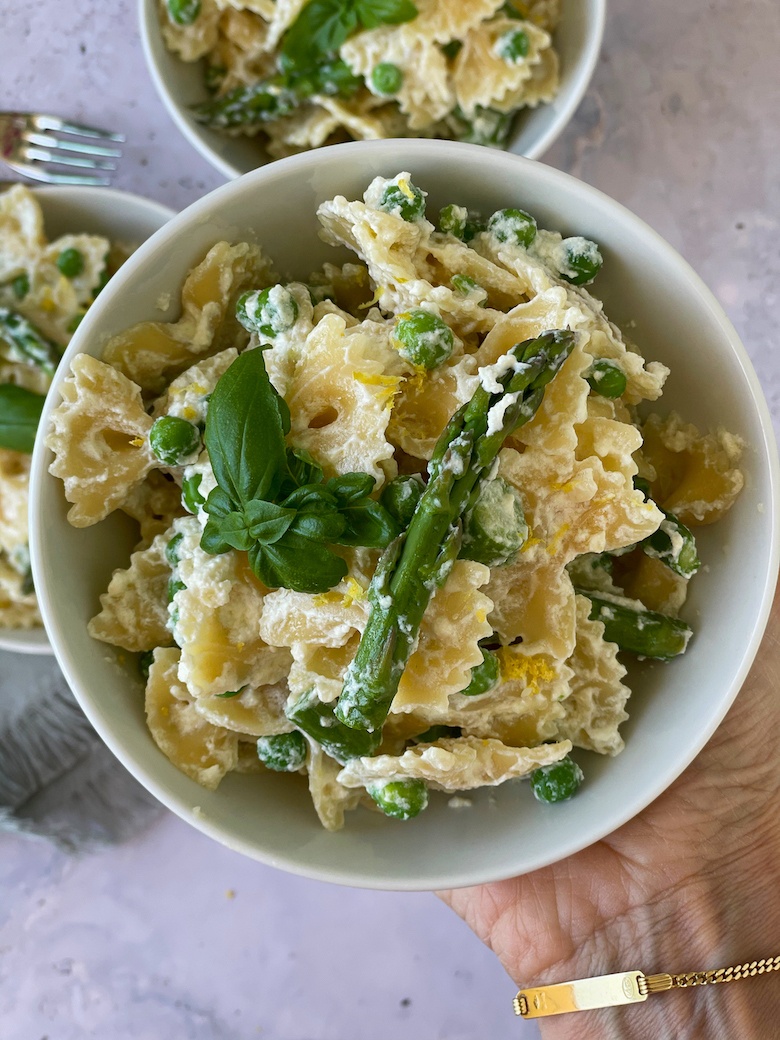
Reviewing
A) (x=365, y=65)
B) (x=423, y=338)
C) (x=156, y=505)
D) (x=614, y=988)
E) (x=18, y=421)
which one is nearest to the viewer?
(x=423, y=338)

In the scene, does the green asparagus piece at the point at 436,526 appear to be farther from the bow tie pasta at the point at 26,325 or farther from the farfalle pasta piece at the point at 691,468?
the bow tie pasta at the point at 26,325

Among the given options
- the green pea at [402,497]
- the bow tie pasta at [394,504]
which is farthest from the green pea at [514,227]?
the green pea at [402,497]

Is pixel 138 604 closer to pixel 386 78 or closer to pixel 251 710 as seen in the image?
pixel 251 710

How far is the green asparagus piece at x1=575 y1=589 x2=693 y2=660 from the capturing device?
1.71m

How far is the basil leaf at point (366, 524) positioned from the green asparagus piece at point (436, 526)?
3 centimetres

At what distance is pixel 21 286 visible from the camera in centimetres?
262

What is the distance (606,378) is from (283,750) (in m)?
0.91

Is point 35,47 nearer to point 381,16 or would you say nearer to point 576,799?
point 381,16

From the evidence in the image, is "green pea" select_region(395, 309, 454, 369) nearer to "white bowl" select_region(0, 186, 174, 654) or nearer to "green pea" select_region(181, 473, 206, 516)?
"green pea" select_region(181, 473, 206, 516)

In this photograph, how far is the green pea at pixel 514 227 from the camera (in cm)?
163

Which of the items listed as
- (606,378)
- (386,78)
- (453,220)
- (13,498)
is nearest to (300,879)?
(13,498)

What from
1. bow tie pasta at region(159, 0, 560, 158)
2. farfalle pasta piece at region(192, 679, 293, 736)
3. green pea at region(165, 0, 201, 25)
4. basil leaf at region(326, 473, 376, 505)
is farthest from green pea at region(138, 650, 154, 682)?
green pea at region(165, 0, 201, 25)

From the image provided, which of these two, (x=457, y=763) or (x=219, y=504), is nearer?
(x=219, y=504)

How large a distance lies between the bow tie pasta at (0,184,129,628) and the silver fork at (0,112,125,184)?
0.53 feet
